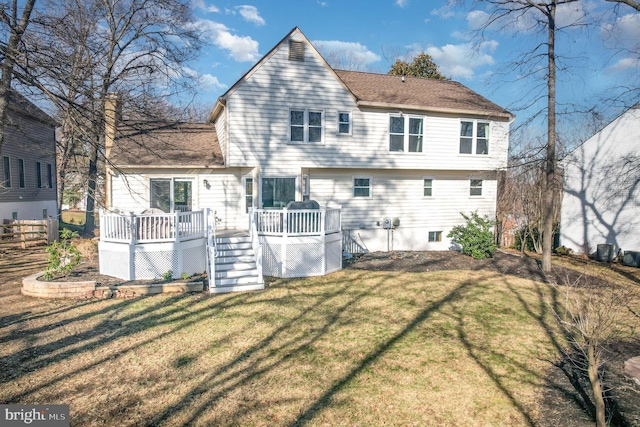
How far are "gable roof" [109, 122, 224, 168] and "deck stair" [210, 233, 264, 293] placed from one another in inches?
147

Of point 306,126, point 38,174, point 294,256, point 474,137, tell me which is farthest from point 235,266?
point 38,174

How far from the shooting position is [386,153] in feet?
50.0

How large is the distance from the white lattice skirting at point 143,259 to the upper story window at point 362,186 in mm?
7308

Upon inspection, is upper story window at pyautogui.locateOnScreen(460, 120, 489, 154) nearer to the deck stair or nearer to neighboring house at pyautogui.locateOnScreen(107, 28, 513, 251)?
neighboring house at pyautogui.locateOnScreen(107, 28, 513, 251)

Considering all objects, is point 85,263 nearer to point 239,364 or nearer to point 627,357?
point 239,364

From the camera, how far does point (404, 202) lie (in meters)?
16.5

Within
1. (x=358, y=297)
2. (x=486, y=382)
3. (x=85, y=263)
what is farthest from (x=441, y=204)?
(x=85, y=263)

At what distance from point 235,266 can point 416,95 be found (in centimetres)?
1080

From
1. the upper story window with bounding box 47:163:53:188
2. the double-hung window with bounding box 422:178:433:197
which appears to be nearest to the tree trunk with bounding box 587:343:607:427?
the double-hung window with bounding box 422:178:433:197

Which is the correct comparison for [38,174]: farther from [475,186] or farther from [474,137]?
[475,186]

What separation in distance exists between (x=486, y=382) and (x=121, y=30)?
21232 millimetres

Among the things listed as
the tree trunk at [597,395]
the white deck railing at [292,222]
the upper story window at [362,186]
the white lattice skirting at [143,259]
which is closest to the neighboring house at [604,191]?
the upper story window at [362,186]

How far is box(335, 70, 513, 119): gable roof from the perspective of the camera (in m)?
15.2

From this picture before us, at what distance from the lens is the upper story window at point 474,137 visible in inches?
647
